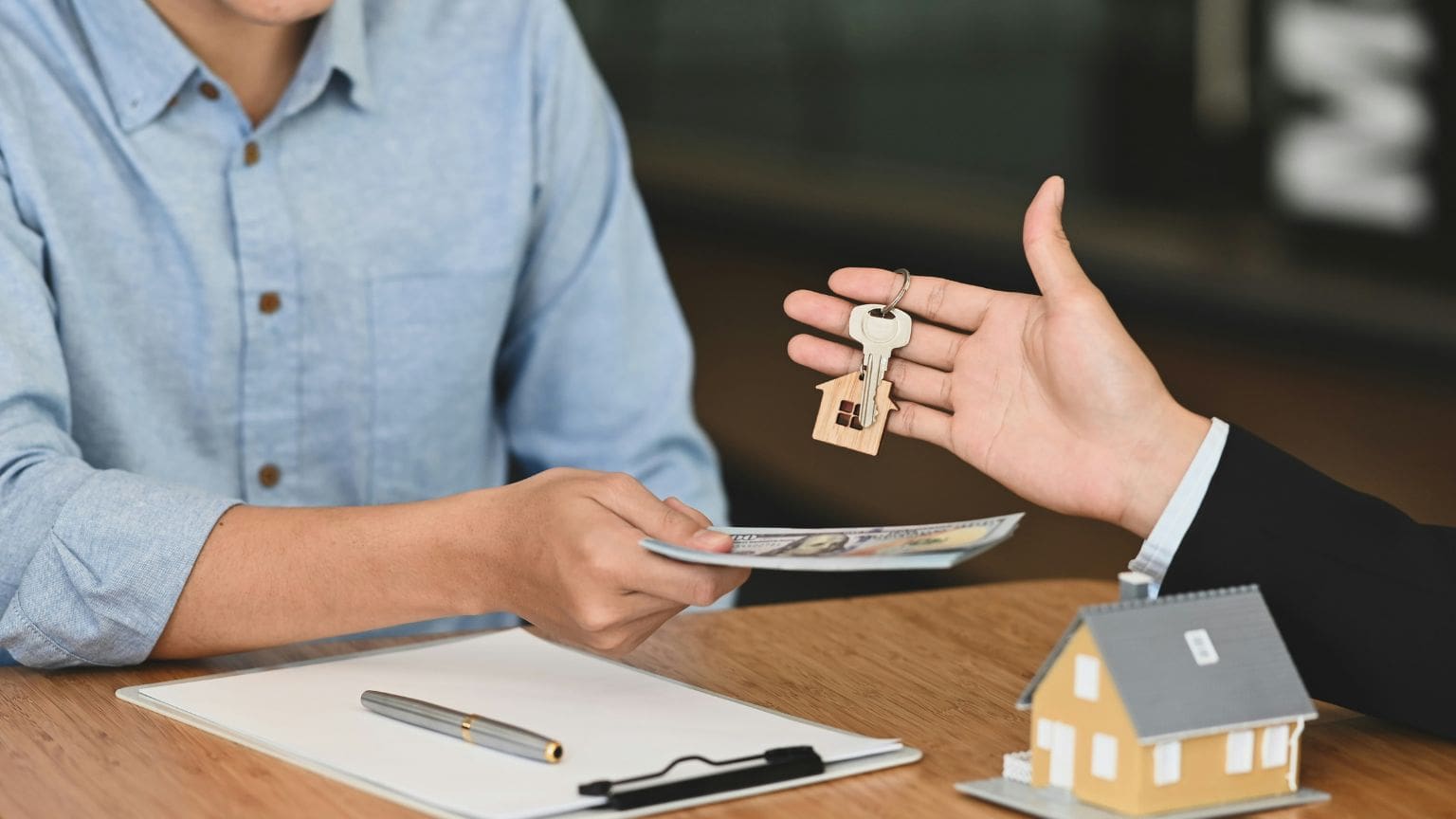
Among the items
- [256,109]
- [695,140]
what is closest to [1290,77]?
[695,140]

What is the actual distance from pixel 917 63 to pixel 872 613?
535 cm

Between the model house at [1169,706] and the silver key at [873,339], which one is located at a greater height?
the silver key at [873,339]

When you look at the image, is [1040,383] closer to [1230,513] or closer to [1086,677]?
[1230,513]

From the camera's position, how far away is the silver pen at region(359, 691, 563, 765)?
0.99 meters

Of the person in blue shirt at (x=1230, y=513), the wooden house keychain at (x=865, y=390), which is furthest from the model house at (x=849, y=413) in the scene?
the person in blue shirt at (x=1230, y=513)

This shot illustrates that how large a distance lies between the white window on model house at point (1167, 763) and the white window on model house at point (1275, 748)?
63 millimetres

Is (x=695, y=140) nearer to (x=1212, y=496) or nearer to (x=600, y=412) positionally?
(x=600, y=412)

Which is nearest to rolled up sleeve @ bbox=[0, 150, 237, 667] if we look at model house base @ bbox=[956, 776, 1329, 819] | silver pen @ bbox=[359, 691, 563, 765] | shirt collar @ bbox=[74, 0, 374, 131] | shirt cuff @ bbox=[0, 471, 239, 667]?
shirt cuff @ bbox=[0, 471, 239, 667]

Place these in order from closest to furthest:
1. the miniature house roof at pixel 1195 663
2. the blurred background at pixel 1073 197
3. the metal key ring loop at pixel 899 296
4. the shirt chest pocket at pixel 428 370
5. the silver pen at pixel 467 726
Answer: the miniature house roof at pixel 1195 663, the silver pen at pixel 467 726, the metal key ring loop at pixel 899 296, the shirt chest pocket at pixel 428 370, the blurred background at pixel 1073 197

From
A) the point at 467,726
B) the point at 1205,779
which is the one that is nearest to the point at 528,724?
the point at 467,726

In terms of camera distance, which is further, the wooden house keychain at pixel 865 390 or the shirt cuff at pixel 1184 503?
the wooden house keychain at pixel 865 390

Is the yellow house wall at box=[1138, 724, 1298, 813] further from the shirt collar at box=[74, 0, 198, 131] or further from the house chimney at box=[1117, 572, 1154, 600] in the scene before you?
the shirt collar at box=[74, 0, 198, 131]

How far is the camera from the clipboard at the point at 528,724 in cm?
94

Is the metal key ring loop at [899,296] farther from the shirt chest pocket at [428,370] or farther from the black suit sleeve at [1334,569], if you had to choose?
the shirt chest pocket at [428,370]
